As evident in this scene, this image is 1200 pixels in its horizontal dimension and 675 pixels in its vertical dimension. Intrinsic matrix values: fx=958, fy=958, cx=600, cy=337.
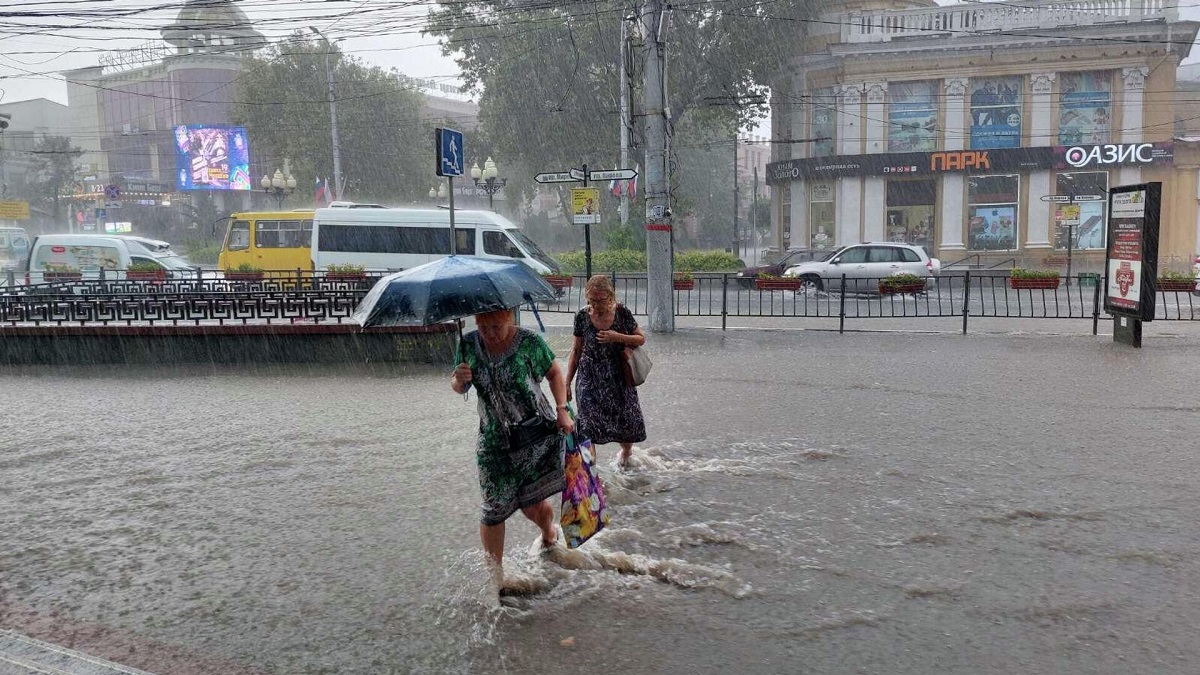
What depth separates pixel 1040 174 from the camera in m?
33.8

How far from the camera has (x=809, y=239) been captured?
3675 centimetres

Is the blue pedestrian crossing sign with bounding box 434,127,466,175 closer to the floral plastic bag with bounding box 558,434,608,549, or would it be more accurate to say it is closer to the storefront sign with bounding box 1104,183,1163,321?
the floral plastic bag with bounding box 558,434,608,549

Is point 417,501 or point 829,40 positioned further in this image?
point 829,40

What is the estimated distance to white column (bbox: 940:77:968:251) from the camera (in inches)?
1346

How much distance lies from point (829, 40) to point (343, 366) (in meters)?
28.7

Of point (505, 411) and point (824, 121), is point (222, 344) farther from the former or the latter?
point (824, 121)

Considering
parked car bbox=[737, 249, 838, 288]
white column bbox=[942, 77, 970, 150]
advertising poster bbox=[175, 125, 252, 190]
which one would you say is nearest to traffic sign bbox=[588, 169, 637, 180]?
parked car bbox=[737, 249, 838, 288]

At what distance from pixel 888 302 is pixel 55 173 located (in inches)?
2781

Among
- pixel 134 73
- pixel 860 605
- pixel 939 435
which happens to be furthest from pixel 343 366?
pixel 134 73

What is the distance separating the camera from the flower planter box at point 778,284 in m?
18.3

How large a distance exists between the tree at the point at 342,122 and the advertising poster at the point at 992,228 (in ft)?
95.5

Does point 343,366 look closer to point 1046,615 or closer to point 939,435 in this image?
point 939,435

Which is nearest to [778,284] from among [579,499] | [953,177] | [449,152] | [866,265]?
[866,265]

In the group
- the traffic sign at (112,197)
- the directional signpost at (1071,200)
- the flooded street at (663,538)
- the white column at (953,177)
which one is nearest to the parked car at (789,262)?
the white column at (953,177)
